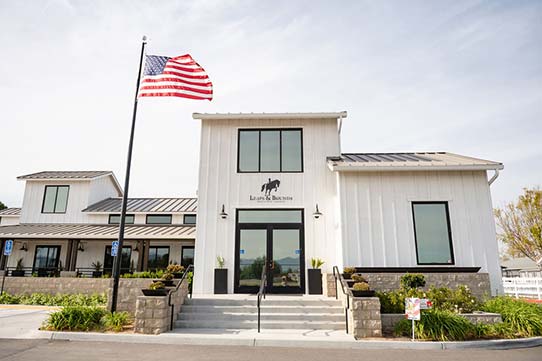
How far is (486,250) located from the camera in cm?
1120

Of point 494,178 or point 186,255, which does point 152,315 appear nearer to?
point 494,178

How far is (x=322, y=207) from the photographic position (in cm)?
1255

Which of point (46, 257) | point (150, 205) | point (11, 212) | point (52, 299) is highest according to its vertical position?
point (150, 205)

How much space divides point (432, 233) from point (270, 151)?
6.12 m

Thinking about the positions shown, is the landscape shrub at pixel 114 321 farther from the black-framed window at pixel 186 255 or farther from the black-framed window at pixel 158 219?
the black-framed window at pixel 158 219

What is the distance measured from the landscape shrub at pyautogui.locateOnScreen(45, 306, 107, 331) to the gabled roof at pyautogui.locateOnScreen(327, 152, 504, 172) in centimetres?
793

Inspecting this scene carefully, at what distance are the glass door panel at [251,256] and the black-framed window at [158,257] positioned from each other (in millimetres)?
10237

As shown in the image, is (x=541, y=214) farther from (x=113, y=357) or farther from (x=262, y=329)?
(x=113, y=357)

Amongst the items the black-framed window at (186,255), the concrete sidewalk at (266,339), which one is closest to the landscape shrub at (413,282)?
the concrete sidewalk at (266,339)

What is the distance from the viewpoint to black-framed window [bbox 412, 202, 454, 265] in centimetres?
1127

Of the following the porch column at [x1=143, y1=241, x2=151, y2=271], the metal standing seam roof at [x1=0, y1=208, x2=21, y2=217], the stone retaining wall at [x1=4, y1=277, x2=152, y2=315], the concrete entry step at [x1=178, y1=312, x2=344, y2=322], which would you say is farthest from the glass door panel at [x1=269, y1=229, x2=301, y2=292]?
the metal standing seam roof at [x1=0, y1=208, x2=21, y2=217]

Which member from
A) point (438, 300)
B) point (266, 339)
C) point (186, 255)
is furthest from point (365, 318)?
point (186, 255)

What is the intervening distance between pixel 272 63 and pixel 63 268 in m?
17.7

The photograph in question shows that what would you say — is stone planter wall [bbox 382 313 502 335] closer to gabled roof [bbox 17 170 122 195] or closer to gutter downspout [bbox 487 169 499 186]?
gutter downspout [bbox 487 169 499 186]
